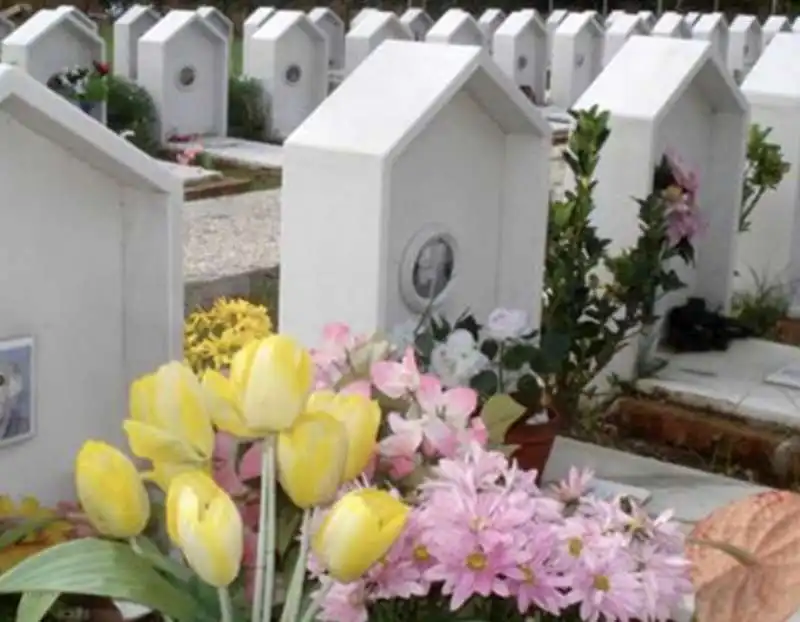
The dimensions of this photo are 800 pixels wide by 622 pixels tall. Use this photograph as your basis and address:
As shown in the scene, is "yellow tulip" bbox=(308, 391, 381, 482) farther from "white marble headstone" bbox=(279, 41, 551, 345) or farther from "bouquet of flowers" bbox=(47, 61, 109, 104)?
"bouquet of flowers" bbox=(47, 61, 109, 104)

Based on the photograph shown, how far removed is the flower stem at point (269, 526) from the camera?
3.91 ft

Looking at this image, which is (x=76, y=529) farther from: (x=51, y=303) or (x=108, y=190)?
(x=108, y=190)

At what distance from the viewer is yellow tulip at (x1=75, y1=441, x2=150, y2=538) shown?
1213 millimetres

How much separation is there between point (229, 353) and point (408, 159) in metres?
0.69

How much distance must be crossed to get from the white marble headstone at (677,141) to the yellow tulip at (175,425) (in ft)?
9.60

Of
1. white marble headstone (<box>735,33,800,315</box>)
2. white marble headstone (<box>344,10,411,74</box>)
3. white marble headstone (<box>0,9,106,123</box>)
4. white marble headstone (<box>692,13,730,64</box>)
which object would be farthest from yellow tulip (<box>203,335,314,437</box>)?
white marble headstone (<box>692,13,730,64</box>)

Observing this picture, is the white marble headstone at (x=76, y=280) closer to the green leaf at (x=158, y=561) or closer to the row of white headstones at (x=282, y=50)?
the green leaf at (x=158, y=561)

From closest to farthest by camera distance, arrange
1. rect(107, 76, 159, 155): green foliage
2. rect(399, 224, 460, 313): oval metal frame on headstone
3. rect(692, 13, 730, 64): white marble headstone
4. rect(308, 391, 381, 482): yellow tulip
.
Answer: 1. rect(308, 391, 381, 482): yellow tulip
2. rect(399, 224, 460, 313): oval metal frame on headstone
3. rect(107, 76, 159, 155): green foliage
4. rect(692, 13, 730, 64): white marble headstone

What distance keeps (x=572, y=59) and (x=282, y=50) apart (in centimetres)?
324

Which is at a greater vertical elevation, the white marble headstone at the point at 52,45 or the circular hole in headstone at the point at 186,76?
the white marble headstone at the point at 52,45

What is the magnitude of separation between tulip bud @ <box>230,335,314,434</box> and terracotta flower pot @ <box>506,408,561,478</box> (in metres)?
1.84

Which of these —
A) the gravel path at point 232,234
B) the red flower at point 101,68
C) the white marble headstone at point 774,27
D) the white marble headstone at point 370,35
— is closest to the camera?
the gravel path at point 232,234

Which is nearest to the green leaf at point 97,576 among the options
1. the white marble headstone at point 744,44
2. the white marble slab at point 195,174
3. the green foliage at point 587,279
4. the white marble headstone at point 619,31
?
the green foliage at point 587,279

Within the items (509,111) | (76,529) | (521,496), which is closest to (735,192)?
(509,111)
